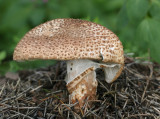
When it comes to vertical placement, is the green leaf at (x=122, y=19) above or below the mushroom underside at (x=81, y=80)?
above

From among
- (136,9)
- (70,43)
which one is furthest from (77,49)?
(136,9)

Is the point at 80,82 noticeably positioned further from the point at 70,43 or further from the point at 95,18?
the point at 95,18

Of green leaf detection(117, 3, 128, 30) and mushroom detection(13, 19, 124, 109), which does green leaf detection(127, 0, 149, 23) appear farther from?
mushroom detection(13, 19, 124, 109)

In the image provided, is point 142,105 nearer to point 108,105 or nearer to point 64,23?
point 108,105

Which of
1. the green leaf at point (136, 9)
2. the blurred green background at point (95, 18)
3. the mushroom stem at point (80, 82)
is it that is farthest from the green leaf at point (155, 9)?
the mushroom stem at point (80, 82)

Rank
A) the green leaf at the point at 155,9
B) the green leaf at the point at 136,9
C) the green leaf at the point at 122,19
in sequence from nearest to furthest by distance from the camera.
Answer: the green leaf at the point at 136,9 < the green leaf at the point at 155,9 < the green leaf at the point at 122,19

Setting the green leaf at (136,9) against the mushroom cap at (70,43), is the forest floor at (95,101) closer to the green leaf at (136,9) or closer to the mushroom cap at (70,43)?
the mushroom cap at (70,43)

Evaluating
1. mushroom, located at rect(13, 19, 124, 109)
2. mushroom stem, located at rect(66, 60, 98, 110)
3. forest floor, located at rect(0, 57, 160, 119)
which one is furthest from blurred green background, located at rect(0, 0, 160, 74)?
mushroom stem, located at rect(66, 60, 98, 110)
